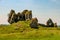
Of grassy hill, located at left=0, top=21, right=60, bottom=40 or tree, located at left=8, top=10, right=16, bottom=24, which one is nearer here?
grassy hill, located at left=0, top=21, right=60, bottom=40

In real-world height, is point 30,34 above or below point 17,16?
below

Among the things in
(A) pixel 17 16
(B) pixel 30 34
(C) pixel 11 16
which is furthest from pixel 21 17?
(B) pixel 30 34

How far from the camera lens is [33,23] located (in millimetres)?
110062

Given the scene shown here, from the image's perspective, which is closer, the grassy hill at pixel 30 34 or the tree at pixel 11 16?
the grassy hill at pixel 30 34

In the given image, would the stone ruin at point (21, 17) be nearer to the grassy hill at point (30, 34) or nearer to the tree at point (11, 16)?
the tree at point (11, 16)

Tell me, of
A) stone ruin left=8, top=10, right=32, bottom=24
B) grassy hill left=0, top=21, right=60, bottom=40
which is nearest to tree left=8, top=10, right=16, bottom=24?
stone ruin left=8, top=10, right=32, bottom=24

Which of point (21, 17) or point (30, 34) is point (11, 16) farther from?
point (30, 34)

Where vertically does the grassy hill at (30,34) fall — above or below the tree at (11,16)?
below

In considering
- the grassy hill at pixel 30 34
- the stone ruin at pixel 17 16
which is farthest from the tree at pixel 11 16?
the grassy hill at pixel 30 34

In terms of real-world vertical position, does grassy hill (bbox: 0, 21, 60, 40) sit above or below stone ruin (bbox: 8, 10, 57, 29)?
below

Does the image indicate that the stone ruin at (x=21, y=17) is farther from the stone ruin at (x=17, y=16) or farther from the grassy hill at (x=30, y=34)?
the grassy hill at (x=30, y=34)

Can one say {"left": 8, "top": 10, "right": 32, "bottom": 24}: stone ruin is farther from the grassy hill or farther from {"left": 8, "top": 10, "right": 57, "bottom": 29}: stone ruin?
the grassy hill

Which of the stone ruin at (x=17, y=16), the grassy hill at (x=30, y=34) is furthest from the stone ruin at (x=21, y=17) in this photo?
the grassy hill at (x=30, y=34)

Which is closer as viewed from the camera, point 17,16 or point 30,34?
point 30,34
